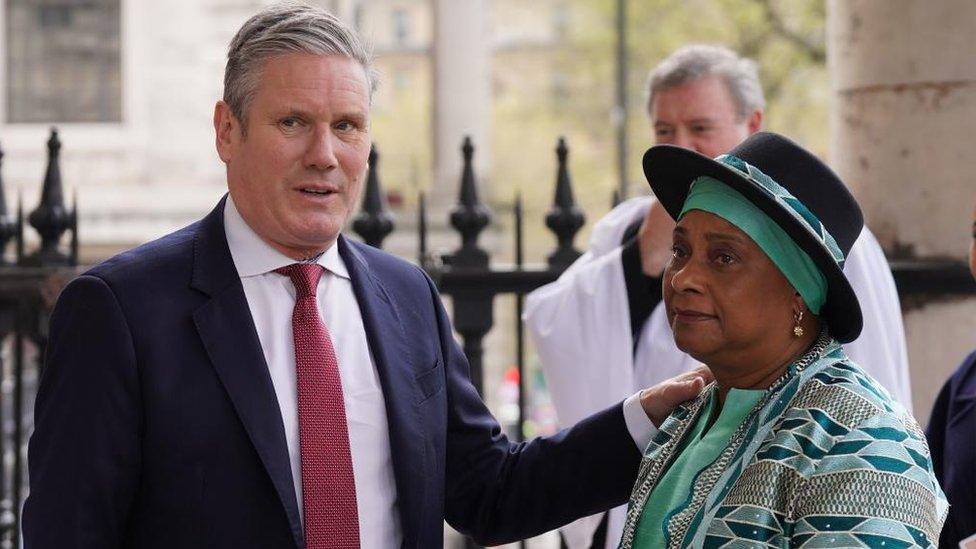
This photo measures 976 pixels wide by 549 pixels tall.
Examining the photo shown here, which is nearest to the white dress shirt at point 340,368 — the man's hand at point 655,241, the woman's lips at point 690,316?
the woman's lips at point 690,316

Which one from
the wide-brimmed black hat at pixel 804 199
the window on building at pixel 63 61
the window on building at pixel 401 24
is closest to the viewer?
the wide-brimmed black hat at pixel 804 199

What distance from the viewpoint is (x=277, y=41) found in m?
2.53

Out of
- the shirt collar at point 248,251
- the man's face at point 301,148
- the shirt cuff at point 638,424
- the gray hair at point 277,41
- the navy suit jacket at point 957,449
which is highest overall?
the gray hair at point 277,41

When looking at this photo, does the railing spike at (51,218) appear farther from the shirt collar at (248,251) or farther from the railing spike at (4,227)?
the shirt collar at (248,251)

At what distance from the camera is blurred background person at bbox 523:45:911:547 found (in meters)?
3.93

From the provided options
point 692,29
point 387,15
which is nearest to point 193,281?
point 692,29

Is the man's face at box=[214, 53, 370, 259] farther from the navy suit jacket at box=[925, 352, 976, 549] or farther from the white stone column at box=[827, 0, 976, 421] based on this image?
the white stone column at box=[827, 0, 976, 421]

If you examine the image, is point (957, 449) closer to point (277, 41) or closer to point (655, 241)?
point (655, 241)

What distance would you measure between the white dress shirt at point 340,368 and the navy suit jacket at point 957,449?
4.42 feet

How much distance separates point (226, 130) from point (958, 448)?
1814 mm

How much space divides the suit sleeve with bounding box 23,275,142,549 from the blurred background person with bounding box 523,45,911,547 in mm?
1846

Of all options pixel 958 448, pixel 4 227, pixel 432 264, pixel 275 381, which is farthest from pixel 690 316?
pixel 4 227

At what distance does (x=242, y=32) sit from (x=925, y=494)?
Answer: 1.43 metres

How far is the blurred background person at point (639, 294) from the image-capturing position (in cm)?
393
